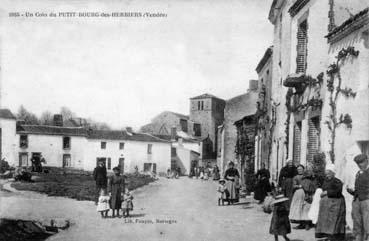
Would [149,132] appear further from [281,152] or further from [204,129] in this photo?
[204,129]

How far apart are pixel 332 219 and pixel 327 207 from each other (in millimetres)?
163

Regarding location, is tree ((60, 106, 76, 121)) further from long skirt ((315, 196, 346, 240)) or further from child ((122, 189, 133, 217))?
long skirt ((315, 196, 346, 240))

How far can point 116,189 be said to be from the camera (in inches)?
301

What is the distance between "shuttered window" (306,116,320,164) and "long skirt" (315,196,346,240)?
6.87ft

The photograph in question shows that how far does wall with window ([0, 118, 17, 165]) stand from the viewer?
282 inches

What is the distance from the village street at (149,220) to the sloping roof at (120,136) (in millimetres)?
1510

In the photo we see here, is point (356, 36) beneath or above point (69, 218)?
above

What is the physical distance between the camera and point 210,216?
756 cm

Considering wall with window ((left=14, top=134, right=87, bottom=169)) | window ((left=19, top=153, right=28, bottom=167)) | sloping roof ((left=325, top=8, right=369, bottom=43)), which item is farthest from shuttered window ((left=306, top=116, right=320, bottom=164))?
window ((left=19, top=153, right=28, bottom=167))

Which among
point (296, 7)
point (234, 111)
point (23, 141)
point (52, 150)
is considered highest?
point (296, 7)

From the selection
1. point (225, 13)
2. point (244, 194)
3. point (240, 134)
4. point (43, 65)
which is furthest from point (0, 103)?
point (240, 134)

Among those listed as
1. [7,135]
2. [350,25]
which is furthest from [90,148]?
[350,25]

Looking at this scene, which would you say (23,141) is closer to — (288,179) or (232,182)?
(232,182)

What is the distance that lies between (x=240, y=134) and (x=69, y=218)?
10.8m
